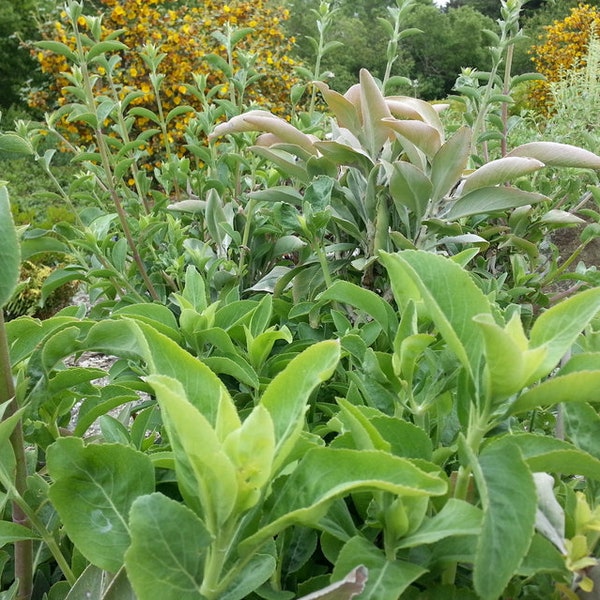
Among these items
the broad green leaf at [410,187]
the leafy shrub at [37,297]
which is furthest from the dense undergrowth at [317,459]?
the leafy shrub at [37,297]

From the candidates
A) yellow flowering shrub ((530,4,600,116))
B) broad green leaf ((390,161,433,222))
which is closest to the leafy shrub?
broad green leaf ((390,161,433,222))

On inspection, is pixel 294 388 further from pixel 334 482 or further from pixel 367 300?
pixel 367 300

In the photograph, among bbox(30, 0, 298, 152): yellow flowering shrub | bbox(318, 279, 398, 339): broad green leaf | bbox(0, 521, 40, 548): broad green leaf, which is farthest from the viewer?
bbox(30, 0, 298, 152): yellow flowering shrub

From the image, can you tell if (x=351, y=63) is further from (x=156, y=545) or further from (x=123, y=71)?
(x=156, y=545)

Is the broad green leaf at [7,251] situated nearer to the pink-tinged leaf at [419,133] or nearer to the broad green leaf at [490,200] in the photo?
the pink-tinged leaf at [419,133]

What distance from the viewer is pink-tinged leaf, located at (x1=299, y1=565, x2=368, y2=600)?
1.35 feet

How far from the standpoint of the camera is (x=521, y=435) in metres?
0.52

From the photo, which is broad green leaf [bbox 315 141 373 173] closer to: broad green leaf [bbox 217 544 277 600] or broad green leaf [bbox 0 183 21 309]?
broad green leaf [bbox 0 183 21 309]

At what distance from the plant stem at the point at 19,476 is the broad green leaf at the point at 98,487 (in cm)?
11

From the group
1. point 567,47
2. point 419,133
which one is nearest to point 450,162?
point 419,133

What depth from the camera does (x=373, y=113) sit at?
1298mm

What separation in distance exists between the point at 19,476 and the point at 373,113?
968 millimetres

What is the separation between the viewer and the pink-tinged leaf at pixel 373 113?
1270 mm

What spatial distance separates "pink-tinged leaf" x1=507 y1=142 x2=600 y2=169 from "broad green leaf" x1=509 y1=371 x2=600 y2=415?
3.02ft
